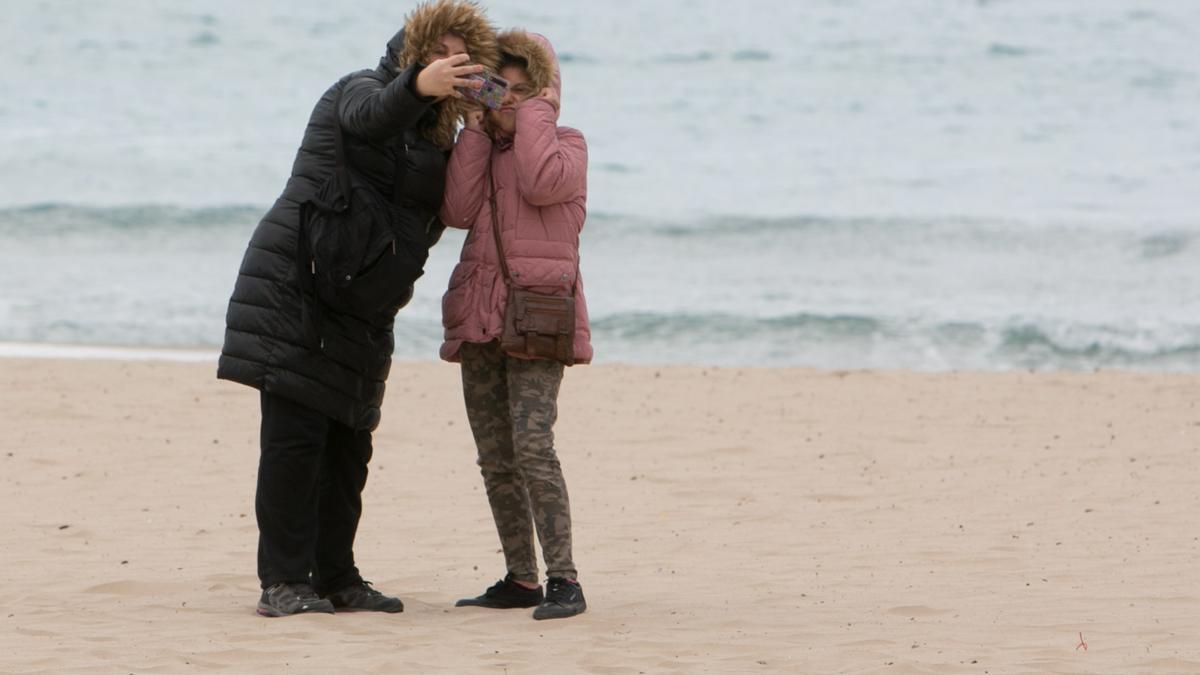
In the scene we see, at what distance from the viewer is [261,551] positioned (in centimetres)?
458

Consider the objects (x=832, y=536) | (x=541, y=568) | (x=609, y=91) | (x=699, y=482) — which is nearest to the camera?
(x=541, y=568)

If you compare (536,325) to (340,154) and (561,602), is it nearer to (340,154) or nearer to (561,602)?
(340,154)

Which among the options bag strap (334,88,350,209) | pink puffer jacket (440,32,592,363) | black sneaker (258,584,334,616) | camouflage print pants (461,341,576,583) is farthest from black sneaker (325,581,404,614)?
bag strap (334,88,350,209)

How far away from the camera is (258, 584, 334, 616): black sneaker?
14.9 feet

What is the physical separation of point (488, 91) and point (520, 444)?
101 cm

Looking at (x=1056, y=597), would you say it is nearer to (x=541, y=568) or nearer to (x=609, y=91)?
(x=541, y=568)

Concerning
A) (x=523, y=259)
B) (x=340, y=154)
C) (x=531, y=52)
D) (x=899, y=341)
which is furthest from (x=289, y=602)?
(x=899, y=341)

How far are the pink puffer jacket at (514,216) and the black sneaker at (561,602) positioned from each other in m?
0.69

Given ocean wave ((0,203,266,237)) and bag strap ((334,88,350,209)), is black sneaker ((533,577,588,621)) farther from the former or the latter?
ocean wave ((0,203,266,237))

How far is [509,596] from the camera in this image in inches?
189

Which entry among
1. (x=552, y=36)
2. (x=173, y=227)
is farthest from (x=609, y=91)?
(x=173, y=227)

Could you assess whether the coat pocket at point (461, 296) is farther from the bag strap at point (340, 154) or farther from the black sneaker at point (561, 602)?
the black sneaker at point (561, 602)

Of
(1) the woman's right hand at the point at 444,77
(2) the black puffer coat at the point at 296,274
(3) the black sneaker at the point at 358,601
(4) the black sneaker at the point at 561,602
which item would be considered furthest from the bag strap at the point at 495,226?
(3) the black sneaker at the point at 358,601

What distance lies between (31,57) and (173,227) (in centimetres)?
1350
